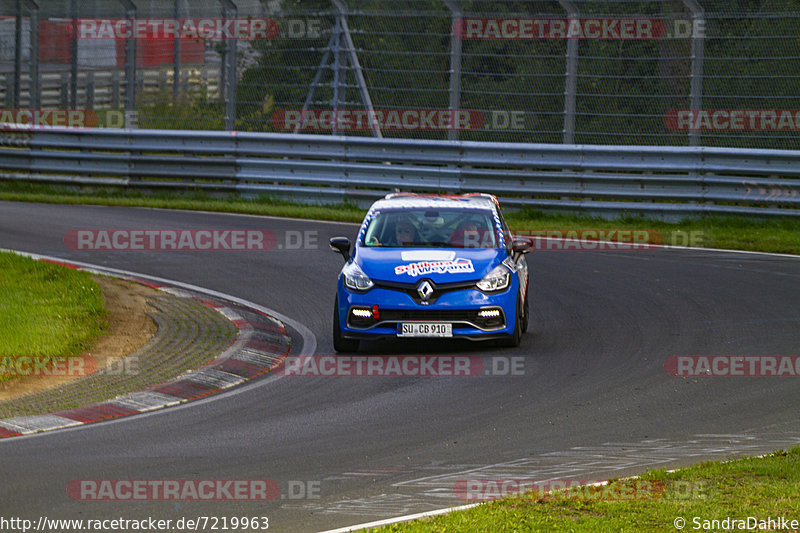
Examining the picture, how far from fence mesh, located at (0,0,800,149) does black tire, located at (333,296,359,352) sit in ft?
30.7

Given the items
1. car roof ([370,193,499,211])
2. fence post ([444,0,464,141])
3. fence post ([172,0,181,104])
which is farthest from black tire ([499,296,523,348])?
fence post ([172,0,181,104])

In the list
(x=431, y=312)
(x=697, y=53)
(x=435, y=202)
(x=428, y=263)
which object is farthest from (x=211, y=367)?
(x=697, y=53)

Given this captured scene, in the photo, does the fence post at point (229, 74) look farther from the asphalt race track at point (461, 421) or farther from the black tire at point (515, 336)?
the black tire at point (515, 336)

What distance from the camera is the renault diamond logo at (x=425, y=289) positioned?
36.2ft

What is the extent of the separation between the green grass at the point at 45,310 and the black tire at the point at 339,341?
236 cm

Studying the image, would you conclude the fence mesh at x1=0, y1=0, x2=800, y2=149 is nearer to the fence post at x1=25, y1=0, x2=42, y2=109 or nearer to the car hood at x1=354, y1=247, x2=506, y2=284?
the fence post at x1=25, y1=0, x2=42, y2=109

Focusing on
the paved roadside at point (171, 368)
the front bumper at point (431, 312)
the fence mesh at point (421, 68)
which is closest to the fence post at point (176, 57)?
the fence mesh at point (421, 68)

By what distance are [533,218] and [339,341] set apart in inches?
371

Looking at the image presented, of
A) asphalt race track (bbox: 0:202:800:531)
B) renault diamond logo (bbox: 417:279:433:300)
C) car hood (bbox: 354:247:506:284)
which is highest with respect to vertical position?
car hood (bbox: 354:247:506:284)

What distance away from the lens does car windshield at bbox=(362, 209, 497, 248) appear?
1198 centimetres

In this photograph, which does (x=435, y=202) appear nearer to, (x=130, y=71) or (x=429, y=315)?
(x=429, y=315)

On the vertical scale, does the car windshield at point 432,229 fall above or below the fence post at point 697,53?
below

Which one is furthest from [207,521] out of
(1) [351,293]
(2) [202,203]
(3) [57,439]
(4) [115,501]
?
(2) [202,203]

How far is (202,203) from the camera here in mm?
21750
